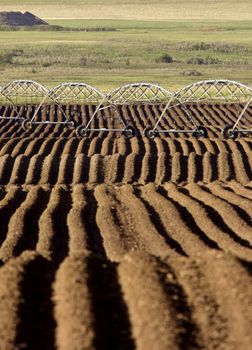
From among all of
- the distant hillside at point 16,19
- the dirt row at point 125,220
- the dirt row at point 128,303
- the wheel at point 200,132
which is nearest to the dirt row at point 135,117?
the wheel at point 200,132

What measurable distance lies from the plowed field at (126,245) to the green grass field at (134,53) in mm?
38220

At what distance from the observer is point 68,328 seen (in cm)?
754

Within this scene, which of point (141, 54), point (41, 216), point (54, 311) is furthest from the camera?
point (141, 54)

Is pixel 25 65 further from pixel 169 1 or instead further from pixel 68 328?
pixel 169 1

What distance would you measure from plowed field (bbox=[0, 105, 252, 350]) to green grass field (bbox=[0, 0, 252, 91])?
38.2 meters

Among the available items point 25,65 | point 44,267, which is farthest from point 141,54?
point 44,267

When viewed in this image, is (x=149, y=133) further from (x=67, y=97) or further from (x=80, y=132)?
(x=67, y=97)

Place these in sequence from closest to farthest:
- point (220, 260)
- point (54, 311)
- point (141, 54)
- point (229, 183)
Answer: point (54, 311)
point (220, 260)
point (229, 183)
point (141, 54)

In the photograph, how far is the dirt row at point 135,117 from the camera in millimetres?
34906

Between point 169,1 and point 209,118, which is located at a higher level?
point 209,118

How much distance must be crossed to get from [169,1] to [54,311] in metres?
190

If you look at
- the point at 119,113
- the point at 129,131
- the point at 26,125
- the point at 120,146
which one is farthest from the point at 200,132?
the point at 119,113

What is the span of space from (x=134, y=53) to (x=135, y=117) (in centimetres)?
6549

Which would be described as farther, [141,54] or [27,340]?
[141,54]
